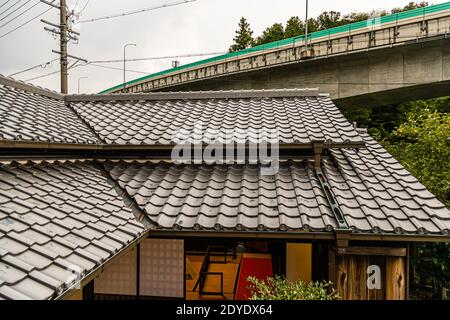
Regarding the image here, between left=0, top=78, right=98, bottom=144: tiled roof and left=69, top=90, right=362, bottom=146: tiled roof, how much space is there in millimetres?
371

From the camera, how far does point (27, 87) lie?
7.25m

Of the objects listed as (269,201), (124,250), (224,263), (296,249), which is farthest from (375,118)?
(124,250)

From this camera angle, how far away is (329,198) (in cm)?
471

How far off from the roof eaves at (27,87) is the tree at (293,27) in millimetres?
20901

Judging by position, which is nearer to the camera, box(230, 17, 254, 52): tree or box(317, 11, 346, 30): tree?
box(317, 11, 346, 30): tree

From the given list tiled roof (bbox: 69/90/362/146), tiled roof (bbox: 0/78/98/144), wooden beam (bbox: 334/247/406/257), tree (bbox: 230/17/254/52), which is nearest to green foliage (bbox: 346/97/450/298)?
tiled roof (bbox: 69/90/362/146)

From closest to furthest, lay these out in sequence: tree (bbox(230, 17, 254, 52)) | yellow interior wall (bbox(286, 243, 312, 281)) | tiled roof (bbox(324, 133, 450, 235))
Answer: tiled roof (bbox(324, 133, 450, 235))
yellow interior wall (bbox(286, 243, 312, 281))
tree (bbox(230, 17, 254, 52))

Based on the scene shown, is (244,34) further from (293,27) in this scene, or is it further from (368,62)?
(368,62)

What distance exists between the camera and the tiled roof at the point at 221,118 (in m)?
5.86

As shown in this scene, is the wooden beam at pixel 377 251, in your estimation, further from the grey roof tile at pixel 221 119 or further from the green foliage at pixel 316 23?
the green foliage at pixel 316 23

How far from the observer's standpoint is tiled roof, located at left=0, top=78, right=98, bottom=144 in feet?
15.2

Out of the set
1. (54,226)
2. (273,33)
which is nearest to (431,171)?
(54,226)

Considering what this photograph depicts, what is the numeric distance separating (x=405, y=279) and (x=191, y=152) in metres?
4.10

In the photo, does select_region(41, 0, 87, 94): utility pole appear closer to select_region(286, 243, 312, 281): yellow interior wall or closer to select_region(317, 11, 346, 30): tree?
select_region(286, 243, 312, 281): yellow interior wall
